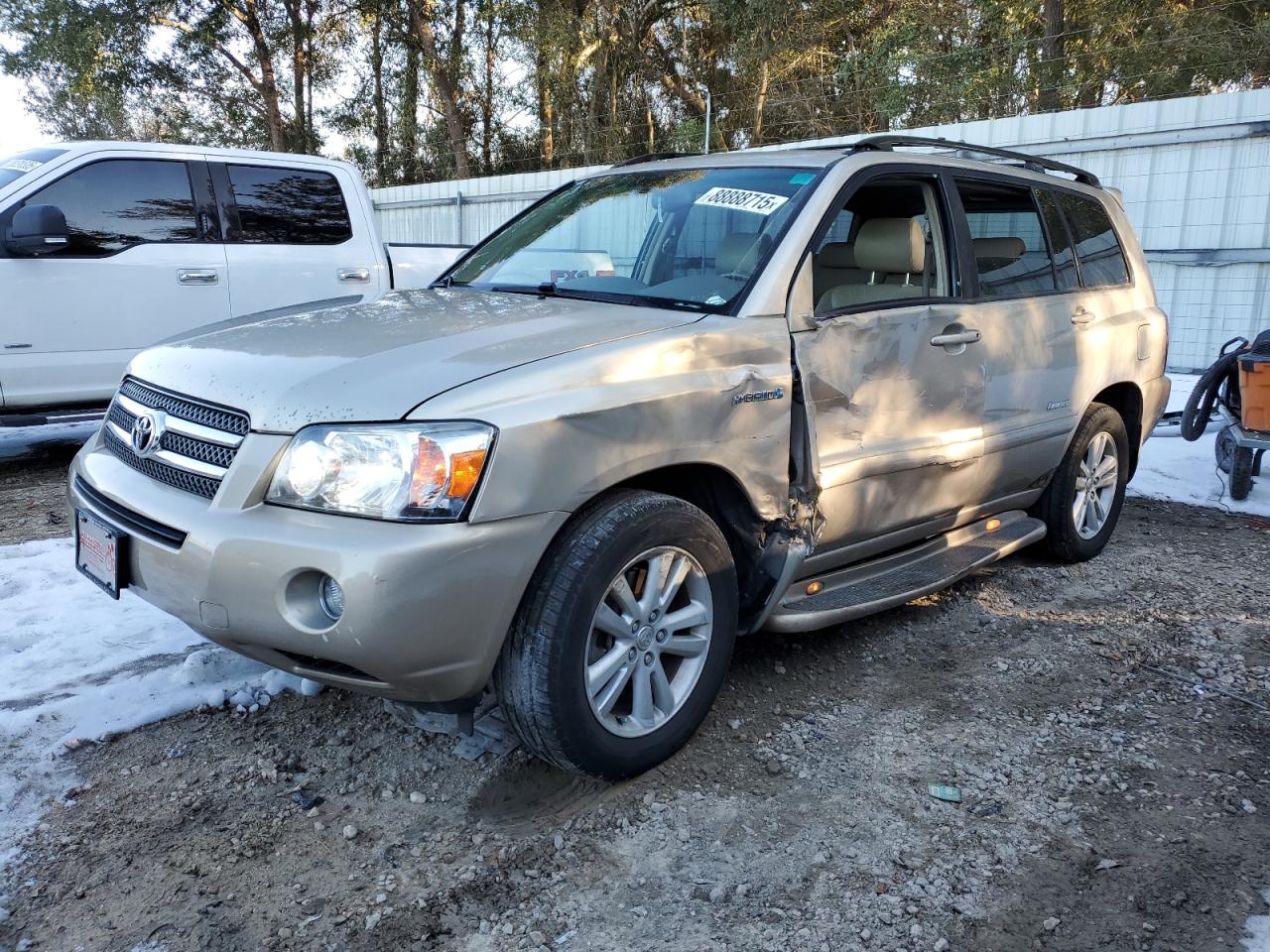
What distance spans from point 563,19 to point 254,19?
10.7m

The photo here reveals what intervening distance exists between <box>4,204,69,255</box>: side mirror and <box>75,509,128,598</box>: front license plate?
3580mm

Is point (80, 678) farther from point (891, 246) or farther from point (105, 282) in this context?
point (105, 282)

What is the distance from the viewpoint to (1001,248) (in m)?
4.27

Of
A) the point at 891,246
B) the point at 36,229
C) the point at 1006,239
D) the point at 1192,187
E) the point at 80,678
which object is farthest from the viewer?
the point at 1192,187

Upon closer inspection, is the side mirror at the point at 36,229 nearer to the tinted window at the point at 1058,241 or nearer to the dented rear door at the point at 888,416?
the dented rear door at the point at 888,416

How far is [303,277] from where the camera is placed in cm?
704

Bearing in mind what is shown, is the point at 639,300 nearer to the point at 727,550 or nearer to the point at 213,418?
the point at 727,550

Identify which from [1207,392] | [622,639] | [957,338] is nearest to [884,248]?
[957,338]

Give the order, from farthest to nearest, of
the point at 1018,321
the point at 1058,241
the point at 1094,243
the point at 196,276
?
the point at 196,276, the point at 1094,243, the point at 1058,241, the point at 1018,321

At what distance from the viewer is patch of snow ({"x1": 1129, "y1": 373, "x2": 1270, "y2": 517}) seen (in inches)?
253

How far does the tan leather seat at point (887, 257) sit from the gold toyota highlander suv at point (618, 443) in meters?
0.01

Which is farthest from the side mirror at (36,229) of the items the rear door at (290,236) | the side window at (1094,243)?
the side window at (1094,243)

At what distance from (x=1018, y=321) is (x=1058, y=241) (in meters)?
0.73

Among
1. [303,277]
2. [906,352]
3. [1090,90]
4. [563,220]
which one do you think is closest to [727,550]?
[906,352]
